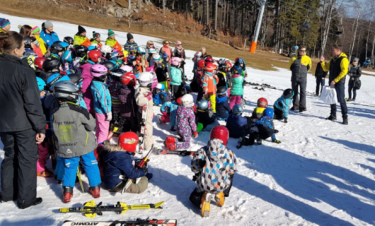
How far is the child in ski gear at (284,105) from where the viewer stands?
8165 mm

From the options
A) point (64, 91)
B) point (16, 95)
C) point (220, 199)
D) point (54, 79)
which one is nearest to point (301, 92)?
point (220, 199)

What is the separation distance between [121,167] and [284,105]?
5831mm

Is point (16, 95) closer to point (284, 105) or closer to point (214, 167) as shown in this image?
point (214, 167)

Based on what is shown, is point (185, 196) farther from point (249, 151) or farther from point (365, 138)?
point (365, 138)

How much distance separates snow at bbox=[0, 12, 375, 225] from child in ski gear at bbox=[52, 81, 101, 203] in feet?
1.52

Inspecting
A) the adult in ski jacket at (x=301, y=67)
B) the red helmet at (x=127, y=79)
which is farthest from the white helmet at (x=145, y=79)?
the adult in ski jacket at (x=301, y=67)

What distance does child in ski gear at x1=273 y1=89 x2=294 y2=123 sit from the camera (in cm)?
816

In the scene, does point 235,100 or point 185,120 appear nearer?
point 185,120

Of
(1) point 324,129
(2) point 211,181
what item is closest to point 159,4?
(1) point 324,129

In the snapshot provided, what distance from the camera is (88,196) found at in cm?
408

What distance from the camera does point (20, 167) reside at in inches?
140

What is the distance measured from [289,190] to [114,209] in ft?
9.47

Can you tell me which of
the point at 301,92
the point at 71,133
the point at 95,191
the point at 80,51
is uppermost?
the point at 80,51

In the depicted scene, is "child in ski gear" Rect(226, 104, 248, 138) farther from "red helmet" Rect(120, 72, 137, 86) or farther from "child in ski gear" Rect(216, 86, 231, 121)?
"red helmet" Rect(120, 72, 137, 86)
